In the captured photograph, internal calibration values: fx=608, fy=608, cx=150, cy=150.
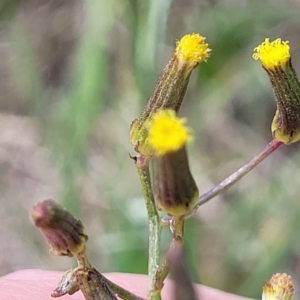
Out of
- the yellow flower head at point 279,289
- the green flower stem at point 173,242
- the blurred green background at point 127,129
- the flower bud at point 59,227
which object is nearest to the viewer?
the flower bud at point 59,227

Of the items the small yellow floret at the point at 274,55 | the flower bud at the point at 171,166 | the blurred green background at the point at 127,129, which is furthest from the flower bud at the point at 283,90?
the blurred green background at the point at 127,129

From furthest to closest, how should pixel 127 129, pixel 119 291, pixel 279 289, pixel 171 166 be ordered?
pixel 127 129, pixel 279 289, pixel 119 291, pixel 171 166

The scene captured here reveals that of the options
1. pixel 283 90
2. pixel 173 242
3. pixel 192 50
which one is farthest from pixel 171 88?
pixel 173 242

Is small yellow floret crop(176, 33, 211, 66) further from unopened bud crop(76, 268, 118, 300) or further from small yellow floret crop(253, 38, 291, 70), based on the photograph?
unopened bud crop(76, 268, 118, 300)

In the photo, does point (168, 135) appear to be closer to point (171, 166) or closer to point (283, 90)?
point (171, 166)

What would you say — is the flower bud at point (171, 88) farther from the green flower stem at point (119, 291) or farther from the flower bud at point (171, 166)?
the green flower stem at point (119, 291)
